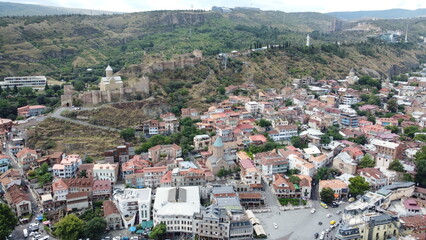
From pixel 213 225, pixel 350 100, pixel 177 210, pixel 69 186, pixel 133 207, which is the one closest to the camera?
pixel 213 225

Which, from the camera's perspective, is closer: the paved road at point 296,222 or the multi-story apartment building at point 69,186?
the paved road at point 296,222

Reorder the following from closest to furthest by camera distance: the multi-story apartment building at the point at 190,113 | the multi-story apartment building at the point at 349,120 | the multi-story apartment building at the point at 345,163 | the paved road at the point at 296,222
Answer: the paved road at the point at 296,222 < the multi-story apartment building at the point at 345,163 < the multi-story apartment building at the point at 349,120 < the multi-story apartment building at the point at 190,113

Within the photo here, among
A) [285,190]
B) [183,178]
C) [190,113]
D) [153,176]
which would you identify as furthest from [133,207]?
[190,113]

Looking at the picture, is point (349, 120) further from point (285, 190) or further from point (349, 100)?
point (285, 190)

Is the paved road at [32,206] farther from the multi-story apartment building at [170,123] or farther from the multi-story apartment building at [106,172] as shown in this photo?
the multi-story apartment building at [170,123]

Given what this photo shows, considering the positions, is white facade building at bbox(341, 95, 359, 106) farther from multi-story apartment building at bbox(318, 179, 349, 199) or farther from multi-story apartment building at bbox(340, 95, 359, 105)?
multi-story apartment building at bbox(318, 179, 349, 199)

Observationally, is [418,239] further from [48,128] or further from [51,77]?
[51,77]

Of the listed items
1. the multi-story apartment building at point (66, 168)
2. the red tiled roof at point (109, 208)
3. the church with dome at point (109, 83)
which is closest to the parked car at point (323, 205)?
the red tiled roof at point (109, 208)
